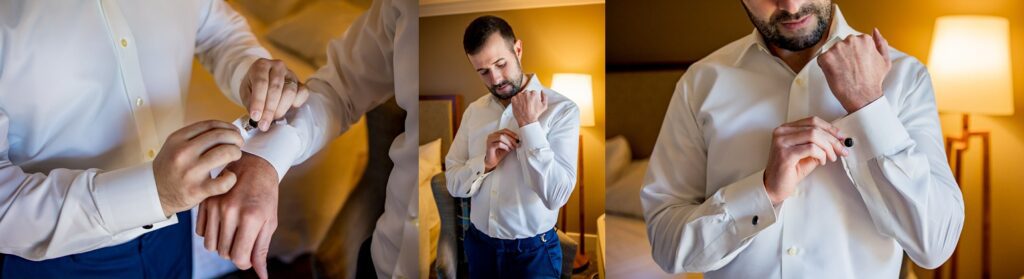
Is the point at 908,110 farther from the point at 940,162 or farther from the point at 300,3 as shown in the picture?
the point at 300,3

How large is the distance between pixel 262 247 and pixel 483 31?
34.3 inches

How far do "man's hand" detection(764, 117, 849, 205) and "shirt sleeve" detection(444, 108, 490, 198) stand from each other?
865 mm

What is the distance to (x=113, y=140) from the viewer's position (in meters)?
1.64

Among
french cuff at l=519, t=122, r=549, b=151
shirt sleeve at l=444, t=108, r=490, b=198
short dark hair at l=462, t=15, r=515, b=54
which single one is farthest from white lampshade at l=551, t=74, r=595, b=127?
shirt sleeve at l=444, t=108, r=490, b=198

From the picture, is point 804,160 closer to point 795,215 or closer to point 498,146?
point 795,215

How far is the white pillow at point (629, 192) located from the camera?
1.92 m

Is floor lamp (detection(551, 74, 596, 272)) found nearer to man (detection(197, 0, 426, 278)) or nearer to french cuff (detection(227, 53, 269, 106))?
man (detection(197, 0, 426, 278))

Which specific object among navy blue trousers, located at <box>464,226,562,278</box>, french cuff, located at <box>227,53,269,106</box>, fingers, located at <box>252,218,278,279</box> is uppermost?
french cuff, located at <box>227,53,269,106</box>

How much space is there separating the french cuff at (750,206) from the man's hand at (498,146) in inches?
26.4

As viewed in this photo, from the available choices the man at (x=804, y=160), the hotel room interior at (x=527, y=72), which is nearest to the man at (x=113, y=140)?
the hotel room interior at (x=527, y=72)

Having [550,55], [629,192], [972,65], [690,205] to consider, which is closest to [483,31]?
[550,55]

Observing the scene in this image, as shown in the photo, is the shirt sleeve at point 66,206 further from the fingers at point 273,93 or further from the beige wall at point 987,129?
the beige wall at point 987,129

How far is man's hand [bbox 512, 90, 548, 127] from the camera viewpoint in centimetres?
209

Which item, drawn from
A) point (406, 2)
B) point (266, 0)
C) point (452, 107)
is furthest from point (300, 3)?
point (452, 107)
